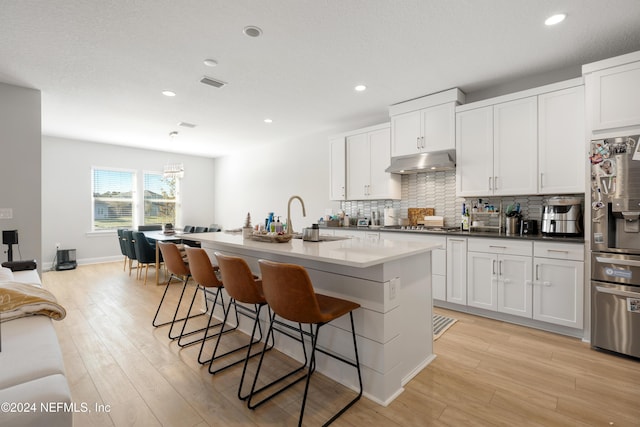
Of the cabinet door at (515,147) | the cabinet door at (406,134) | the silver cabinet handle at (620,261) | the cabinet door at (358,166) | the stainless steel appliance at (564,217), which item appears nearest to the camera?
the silver cabinet handle at (620,261)

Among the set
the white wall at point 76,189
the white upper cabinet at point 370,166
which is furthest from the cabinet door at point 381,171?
the white wall at point 76,189

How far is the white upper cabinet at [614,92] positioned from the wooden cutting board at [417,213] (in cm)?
198

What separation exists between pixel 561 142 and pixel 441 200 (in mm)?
1480

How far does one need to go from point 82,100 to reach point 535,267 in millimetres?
5879

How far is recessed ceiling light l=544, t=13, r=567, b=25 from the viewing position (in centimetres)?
231

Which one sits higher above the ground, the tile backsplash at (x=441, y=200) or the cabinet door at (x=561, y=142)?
the cabinet door at (x=561, y=142)

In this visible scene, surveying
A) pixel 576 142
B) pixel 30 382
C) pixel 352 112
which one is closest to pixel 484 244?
pixel 576 142

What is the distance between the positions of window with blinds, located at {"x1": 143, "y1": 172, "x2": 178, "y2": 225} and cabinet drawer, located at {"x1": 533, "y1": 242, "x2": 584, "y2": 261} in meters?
7.33

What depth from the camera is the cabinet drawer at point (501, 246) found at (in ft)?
9.75

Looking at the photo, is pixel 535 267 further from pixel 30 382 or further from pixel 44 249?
pixel 44 249

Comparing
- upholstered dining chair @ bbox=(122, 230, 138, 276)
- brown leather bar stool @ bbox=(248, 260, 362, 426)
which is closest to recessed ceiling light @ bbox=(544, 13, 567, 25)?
brown leather bar stool @ bbox=(248, 260, 362, 426)

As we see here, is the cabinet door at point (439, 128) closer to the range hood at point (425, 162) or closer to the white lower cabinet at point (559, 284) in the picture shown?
the range hood at point (425, 162)

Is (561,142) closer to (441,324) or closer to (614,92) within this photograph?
(614,92)

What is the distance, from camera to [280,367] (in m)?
2.29
